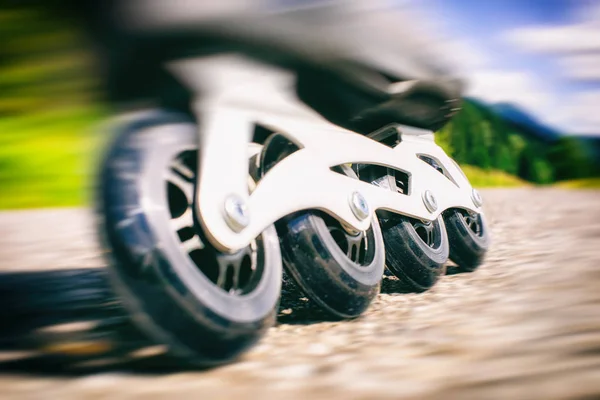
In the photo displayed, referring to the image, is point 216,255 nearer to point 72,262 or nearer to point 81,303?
point 81,303

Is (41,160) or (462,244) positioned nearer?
(462,244)

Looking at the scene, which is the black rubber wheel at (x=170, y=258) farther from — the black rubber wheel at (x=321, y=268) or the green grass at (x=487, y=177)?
the green grass at (x=487, y=177)

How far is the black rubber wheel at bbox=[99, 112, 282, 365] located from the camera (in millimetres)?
1219

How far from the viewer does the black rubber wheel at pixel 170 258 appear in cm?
122

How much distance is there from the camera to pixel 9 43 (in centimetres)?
639

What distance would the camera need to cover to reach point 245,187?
1482mm

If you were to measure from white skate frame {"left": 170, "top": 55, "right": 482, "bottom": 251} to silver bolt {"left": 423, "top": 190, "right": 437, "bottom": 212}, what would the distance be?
0.12 meters

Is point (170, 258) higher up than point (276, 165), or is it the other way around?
point (276, 165)

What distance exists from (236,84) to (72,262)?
81.0 inches

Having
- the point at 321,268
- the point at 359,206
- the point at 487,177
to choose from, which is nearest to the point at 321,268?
the point at 321,268

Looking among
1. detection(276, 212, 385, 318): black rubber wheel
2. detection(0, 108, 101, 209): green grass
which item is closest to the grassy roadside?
detection(0, 108, 101, 209): green grass

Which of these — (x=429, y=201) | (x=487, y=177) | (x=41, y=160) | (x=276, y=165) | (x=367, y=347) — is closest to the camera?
(x=367, y=347)

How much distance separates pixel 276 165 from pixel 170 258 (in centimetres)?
51

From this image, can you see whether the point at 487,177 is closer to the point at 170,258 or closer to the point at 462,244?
the point at 462,244
